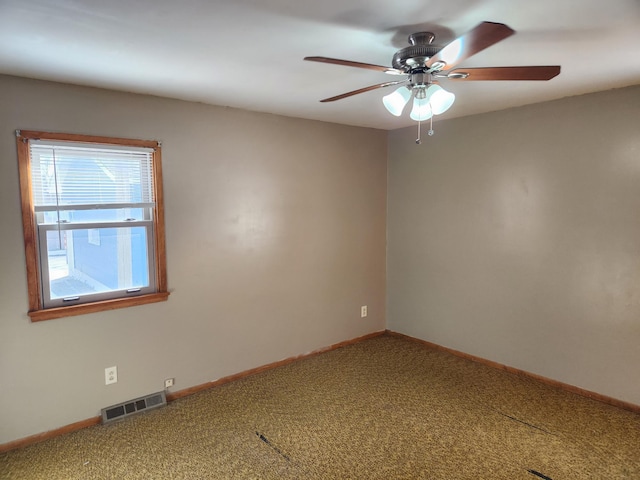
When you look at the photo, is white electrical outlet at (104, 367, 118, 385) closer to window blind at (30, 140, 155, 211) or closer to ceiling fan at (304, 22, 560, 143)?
window blind at (30, 140, 155, 211)

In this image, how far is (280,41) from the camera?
1895 mm

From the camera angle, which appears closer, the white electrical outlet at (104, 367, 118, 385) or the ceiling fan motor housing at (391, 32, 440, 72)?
the ceiling fan motor housing at (391, 32, 440, 72)

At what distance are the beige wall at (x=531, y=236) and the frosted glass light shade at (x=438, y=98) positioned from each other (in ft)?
3.87

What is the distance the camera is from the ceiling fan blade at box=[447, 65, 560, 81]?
1656 millimetres

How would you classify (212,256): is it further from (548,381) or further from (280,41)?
(548,381)

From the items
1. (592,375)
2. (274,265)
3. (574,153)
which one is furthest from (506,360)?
(274,265)

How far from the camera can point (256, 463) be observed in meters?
2.39

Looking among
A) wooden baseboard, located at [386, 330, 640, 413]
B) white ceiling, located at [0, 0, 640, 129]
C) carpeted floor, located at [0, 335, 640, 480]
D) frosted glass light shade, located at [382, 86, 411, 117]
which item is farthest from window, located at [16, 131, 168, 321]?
wooden baseboard, located at [386, 330, 640, 413]

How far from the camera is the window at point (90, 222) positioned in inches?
100

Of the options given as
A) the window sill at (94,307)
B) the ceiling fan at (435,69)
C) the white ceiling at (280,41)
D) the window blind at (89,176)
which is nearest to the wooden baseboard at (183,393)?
the window sill at (94,307)

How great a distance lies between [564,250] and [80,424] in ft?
12.8

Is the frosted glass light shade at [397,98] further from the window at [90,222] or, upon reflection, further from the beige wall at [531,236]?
the window at [90,222]

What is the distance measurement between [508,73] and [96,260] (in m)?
2.80

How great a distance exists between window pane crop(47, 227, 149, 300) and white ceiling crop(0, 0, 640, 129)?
1022mm
